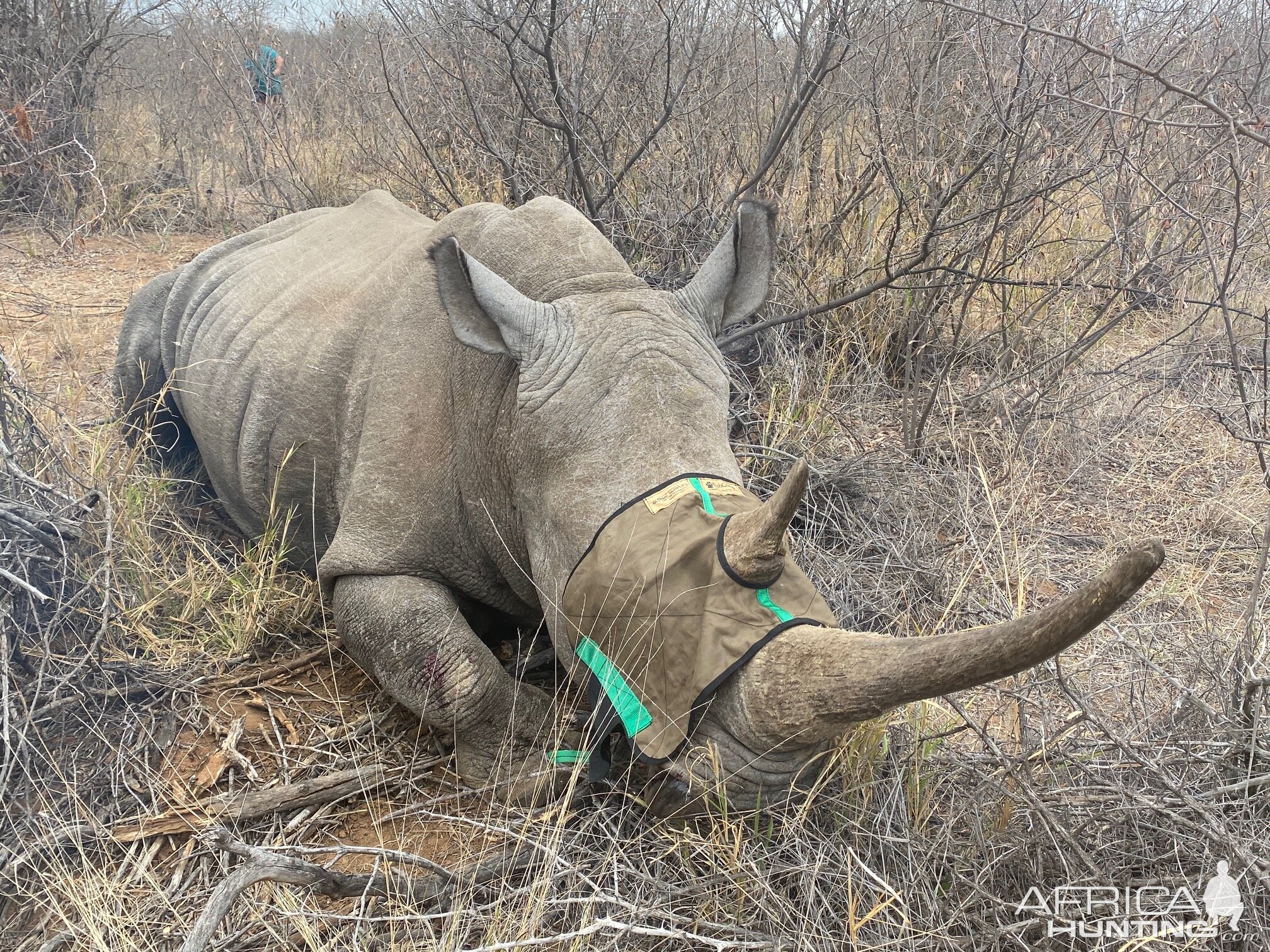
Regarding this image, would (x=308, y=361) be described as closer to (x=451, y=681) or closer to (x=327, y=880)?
(x=451, y=681)

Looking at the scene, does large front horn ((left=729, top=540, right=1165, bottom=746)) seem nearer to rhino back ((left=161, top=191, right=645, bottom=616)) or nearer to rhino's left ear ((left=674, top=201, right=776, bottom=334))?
rhino back ((left=161, top=191, right=645, bottom=616))

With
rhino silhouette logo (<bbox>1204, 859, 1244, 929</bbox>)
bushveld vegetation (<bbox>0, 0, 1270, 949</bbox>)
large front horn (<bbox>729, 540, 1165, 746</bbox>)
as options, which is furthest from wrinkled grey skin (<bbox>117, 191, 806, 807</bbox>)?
rhino silhouette logo (<bbox>1204, 859, 1244, 929</bbox>)

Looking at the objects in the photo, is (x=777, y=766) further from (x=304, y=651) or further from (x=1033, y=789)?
(x=304, y=651)

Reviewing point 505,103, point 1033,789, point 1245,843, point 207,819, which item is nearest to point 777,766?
point 1033,789

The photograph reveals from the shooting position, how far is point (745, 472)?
449 centimetres

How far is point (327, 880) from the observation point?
101 inches

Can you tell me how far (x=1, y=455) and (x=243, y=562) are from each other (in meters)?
1.07

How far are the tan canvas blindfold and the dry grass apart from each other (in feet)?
1.15

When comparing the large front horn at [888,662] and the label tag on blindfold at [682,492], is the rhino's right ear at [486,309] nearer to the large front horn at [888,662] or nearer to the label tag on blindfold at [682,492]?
the label tag on blindfold at [682,492]

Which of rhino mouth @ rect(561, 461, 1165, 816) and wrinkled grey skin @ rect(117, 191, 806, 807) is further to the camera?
wrinkled grey skin @ rect(117, 191, 806, 807)

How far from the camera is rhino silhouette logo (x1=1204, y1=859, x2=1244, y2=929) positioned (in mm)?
2373

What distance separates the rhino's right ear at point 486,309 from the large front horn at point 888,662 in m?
1.25

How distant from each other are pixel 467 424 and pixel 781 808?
153 centimetres

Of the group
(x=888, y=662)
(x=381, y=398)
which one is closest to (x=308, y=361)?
(x=381, y=398)
